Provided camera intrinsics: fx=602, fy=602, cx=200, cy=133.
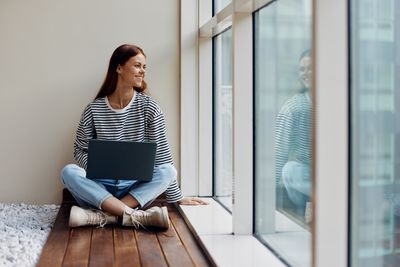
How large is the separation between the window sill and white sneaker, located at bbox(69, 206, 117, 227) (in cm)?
39

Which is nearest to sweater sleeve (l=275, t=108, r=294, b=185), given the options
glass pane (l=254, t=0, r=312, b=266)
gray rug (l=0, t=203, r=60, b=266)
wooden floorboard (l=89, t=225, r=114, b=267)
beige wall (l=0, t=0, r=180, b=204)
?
glass pane (l=254, t=0, r=312, b=266)

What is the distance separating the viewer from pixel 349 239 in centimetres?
160

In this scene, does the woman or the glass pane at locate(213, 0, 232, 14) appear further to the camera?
the glass pane at locate(213, 0, 232, 14)

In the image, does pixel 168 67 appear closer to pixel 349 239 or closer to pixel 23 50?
pixel 23 50

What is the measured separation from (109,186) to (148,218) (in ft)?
1.40

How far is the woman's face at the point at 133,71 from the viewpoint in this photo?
10.5 ft

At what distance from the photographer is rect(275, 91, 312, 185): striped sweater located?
1941 mm

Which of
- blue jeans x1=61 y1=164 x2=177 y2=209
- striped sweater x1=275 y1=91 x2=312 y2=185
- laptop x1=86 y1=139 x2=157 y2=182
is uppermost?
striped sweater x1=275 y1=91 x2=312 y2=185

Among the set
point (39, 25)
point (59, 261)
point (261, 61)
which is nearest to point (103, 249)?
point (59, 261)

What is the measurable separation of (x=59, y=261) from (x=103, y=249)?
224 millimetres

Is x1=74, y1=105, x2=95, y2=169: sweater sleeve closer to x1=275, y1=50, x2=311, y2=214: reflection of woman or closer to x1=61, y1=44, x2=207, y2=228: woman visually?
x1=61, y1=44, x2=207, y2=228: woman

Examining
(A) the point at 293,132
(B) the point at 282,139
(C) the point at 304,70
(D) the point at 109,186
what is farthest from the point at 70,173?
(C) the point at 304,70

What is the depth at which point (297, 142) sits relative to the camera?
207 centimetres

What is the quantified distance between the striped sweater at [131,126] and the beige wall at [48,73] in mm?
337
